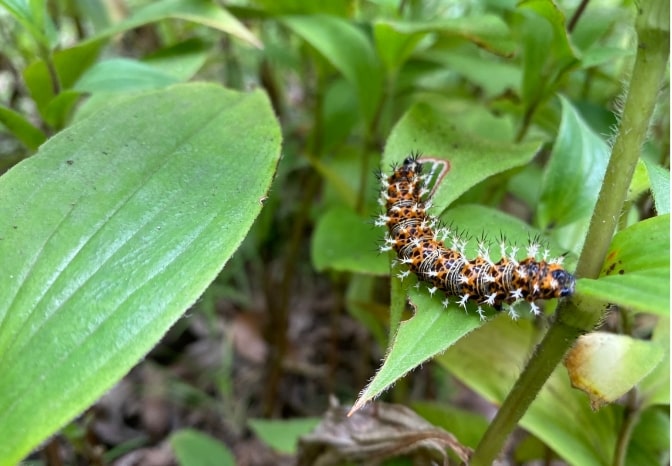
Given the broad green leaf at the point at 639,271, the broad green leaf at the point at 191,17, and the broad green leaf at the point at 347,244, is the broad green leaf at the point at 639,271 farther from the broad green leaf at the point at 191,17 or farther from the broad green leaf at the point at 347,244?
the broad green leaf at the point at 191,17

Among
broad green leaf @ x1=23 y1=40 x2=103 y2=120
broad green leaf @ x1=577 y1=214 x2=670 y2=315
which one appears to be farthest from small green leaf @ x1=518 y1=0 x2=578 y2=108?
broad green leaf @ x1=23 y1=40 x2=103 y2=120

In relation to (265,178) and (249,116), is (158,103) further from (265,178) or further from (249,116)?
(265,178)

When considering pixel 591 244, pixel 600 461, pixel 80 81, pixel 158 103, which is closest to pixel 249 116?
pixel 158 103

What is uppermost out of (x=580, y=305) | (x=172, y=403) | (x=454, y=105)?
(x=580, y=305)

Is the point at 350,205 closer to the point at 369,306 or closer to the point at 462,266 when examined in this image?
the point at 369,306

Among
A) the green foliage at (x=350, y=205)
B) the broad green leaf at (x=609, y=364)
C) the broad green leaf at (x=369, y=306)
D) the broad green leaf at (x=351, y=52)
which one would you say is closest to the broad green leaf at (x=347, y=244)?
the green foliage at (x=350, y=205)

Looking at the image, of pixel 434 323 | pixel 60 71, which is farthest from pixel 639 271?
pixel 60 71

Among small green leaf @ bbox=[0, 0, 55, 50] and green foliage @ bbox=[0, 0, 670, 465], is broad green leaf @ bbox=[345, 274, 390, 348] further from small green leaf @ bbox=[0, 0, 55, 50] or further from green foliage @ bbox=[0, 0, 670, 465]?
small green leaf @ bbox=[0, 0, 55, 50]
